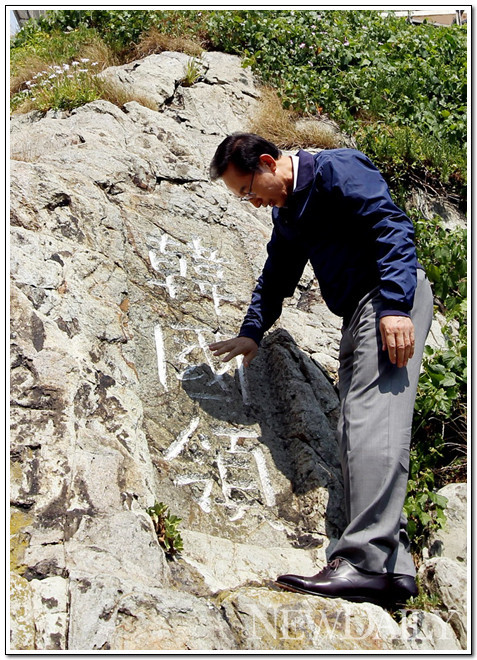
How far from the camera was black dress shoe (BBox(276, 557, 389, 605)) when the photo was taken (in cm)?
309

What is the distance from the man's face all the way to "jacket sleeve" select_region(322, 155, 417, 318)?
270 mm

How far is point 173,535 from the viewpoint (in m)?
3.16

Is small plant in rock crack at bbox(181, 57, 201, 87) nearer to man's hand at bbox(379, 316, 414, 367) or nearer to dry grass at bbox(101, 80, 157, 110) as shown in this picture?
dry grass at bbox(101, 80, 157, 110)

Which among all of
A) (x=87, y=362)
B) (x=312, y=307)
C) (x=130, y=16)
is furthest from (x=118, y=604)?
(x=130, y=16)

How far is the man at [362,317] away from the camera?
10.6 ft

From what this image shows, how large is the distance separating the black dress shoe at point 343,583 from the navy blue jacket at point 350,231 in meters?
1.24

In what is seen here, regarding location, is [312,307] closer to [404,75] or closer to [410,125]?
[410,125]

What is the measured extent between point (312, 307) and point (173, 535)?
2491 millimetres

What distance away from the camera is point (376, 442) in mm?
3369

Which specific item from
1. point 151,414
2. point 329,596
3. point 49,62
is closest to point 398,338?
point 329,596

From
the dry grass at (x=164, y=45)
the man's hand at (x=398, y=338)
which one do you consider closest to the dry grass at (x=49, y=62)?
the dry grass at (x=164, y=45)

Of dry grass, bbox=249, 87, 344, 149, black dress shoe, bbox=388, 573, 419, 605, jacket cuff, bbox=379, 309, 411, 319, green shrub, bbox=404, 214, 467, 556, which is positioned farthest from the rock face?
dry grass, bbox=249, 87, 344, 149

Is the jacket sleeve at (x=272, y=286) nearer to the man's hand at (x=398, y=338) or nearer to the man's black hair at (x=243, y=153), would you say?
the man's black hair at (x=243, y=153)

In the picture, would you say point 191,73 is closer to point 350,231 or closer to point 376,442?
point 350,231
